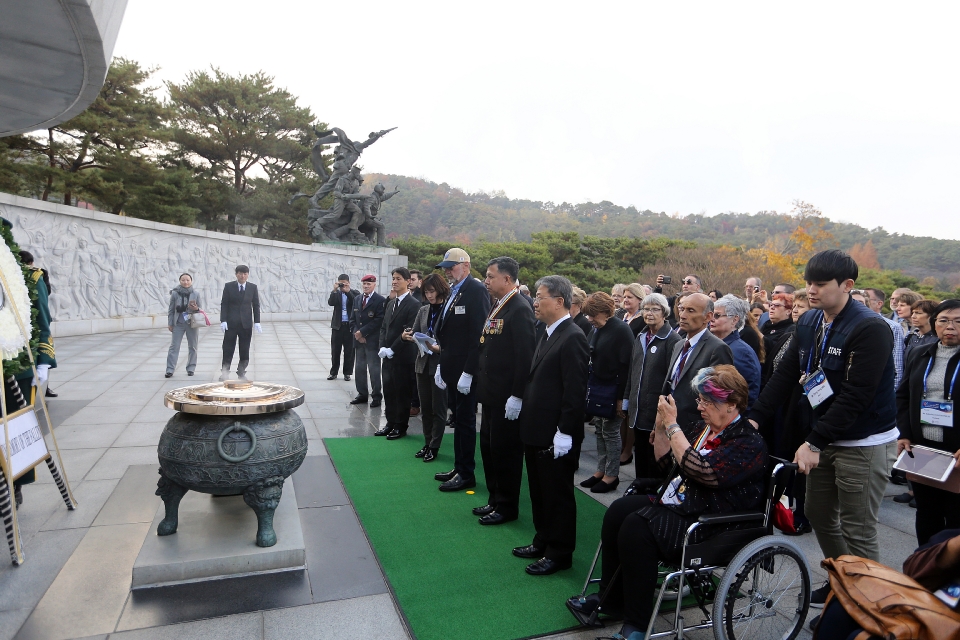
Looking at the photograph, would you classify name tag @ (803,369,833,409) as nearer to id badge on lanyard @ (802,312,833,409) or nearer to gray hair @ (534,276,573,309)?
→ id badge on lanyard @ (802,312,833,409)

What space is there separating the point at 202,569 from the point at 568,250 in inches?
1115

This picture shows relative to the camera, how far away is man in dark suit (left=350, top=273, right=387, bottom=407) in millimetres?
7875

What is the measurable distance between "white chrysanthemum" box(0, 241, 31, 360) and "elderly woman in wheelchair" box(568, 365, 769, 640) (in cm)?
409

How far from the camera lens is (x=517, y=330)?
4191 mm

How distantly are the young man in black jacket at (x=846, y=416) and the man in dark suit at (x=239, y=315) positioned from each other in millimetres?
8531

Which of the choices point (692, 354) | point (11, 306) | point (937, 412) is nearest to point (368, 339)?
point (11, 306)

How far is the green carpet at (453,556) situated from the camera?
2.94 m

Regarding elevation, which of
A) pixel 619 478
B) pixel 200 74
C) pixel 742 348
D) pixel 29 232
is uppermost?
pixel 200 74

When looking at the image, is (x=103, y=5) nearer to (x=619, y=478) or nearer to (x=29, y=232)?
(x=619, y=478)

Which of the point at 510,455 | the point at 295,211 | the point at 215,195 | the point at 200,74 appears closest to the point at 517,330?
the point at 510,455

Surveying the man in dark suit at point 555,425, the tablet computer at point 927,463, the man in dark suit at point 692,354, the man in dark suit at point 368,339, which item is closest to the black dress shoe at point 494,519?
the man in dark suit at point 555,425

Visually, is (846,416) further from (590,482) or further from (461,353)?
(461,353)

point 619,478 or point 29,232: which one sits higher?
point 29,232

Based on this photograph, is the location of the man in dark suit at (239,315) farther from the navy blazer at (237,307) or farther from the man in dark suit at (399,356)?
the man in dark suit at (399,356)
